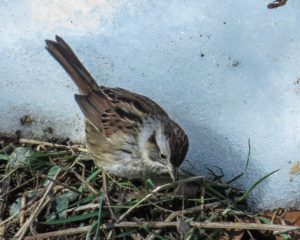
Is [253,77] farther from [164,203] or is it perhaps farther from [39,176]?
[39,176]

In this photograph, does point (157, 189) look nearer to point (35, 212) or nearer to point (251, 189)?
point (251, 189)

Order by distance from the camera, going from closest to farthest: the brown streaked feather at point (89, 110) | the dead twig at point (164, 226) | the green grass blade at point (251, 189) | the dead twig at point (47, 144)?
the dead twig at point (164, 226) < the green grass blade at point (251, 189) < the brown streaked feather at point (89, 110) < the dead twig at point (47, 144)

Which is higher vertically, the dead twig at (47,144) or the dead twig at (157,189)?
the dead twig at (47,144)

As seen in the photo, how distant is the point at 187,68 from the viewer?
4.75m

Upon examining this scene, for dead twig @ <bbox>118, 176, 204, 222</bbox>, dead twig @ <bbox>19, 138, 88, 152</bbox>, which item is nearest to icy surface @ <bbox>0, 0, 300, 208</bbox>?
dead twig @ <bbox>19, 138, 88, 152</bbox>

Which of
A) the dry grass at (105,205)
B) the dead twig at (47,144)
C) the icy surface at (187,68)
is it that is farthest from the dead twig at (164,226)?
the dead twig at (47,144)

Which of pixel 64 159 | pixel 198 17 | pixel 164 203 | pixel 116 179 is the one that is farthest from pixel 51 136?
pixel 198 17

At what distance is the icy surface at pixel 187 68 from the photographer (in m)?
4.64

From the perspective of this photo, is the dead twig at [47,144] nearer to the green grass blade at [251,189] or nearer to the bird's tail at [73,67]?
the bird's tail at [73,67]

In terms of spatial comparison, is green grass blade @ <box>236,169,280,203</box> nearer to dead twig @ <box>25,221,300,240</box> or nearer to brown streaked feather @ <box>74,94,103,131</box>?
dead twig @ <box>25,221,300,240</box>

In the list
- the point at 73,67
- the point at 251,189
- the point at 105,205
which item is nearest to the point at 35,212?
the point at 105,205

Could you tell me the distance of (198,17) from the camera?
484 cm

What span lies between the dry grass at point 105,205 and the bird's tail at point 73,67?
0.38m

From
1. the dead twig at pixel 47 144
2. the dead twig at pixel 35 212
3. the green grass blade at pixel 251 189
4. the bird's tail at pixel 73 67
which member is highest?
the bird's tail at pixel 73 67
